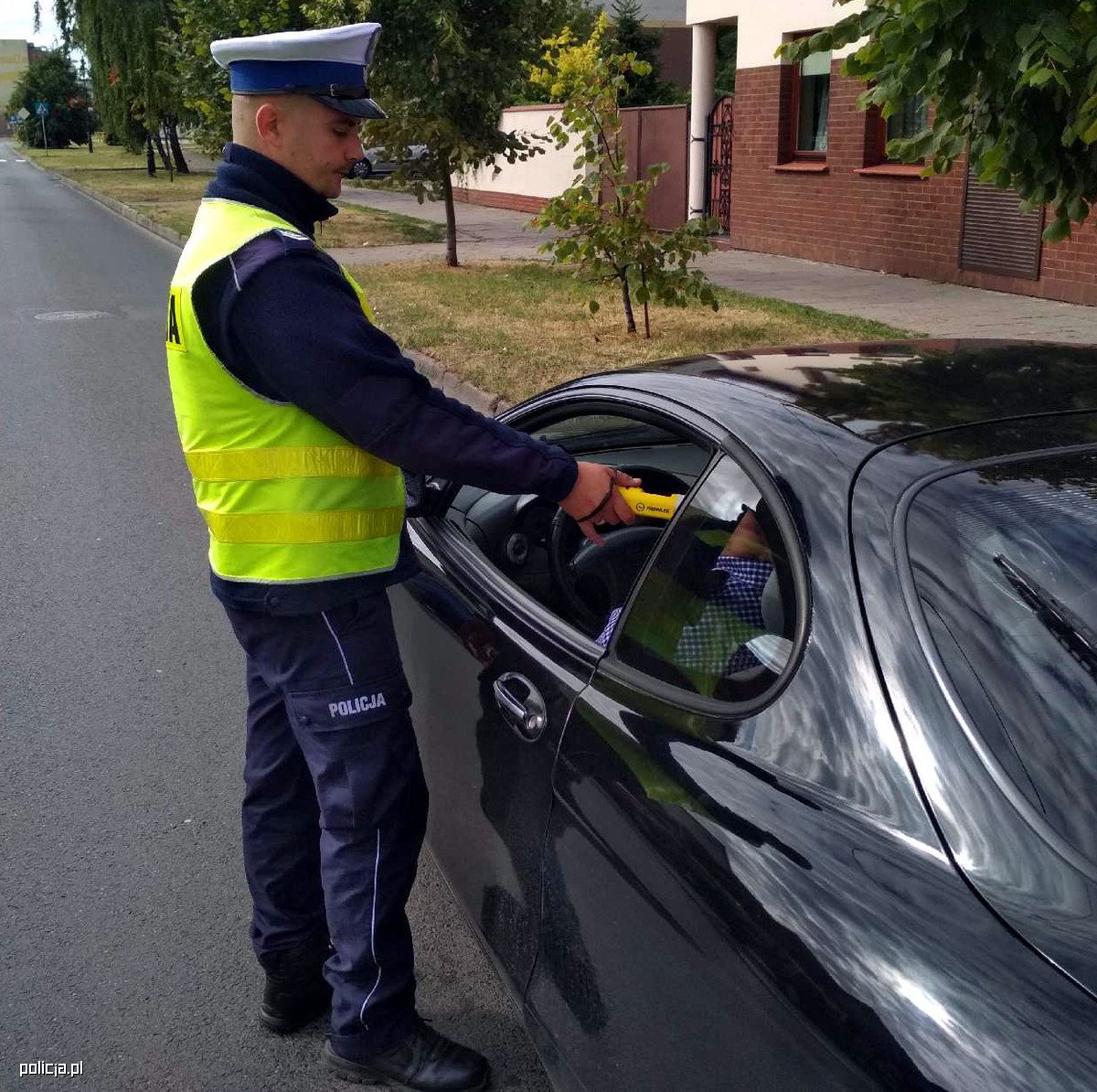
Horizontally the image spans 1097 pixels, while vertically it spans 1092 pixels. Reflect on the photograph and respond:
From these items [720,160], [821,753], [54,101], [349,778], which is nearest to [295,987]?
[349,778]

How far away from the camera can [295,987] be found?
289 cm

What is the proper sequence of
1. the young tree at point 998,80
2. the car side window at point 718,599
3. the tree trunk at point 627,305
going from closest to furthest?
1. the car side window at point 718,599
2. the young tree at point 998,80
3. the tree trunk at point 627,305

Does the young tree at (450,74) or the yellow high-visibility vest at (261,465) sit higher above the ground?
the young tree at (450,74)

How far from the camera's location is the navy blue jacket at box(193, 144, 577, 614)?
89.7 inches

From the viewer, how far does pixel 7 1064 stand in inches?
113

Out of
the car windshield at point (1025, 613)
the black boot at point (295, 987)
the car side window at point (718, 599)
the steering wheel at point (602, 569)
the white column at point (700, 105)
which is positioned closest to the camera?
the car windshield at point (1025, 613)

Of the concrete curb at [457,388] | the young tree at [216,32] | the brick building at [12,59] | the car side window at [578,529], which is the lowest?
the concrete curb at [457,388]

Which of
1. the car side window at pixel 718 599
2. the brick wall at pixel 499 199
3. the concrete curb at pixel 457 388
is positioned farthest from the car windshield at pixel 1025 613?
the brick wall at pixel 499 199

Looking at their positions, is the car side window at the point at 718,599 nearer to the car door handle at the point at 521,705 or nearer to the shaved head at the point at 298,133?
the car door handle at the point at 521,705

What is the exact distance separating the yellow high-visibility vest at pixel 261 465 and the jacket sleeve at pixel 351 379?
0.25 feet

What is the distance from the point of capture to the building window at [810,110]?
15930 mm

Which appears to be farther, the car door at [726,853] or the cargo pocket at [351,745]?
the cargo pocket at [351,745]

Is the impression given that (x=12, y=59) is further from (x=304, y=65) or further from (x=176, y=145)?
(x=304, y=65)

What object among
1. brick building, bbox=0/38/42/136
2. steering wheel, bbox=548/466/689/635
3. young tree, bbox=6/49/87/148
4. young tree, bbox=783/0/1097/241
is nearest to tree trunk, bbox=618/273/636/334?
young tree, bbox=783/0/1097/241
